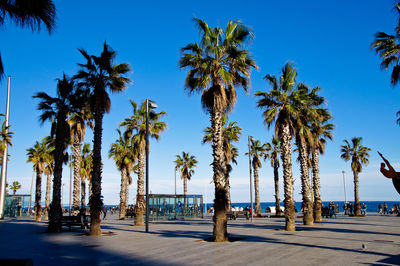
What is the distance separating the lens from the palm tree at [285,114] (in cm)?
2028

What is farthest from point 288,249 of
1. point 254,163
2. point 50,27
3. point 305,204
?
point 254,163

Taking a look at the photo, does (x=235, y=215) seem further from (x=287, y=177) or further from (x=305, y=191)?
(x=287, y=177)

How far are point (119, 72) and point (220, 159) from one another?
33.0 ft

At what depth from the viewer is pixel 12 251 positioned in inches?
517

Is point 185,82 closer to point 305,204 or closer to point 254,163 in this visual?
point 305,204

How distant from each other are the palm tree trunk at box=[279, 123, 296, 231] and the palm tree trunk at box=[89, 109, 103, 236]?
1131cm

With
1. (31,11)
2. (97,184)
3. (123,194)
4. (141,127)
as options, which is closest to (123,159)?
(123,194)

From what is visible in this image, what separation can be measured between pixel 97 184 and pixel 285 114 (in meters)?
12.5

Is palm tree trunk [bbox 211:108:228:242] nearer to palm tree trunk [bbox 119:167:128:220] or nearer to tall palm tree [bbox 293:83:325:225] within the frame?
tall palm tree [bbox 293:83:325:225]

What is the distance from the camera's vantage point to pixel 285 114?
69.1 ft

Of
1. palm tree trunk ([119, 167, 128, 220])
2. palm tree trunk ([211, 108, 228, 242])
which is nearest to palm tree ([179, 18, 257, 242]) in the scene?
palm tree trunk ([211, 108, 228, 242])

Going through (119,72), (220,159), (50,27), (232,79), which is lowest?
(220,159)

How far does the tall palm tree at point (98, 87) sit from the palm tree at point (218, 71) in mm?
6099

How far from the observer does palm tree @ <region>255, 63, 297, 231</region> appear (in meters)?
20.3
